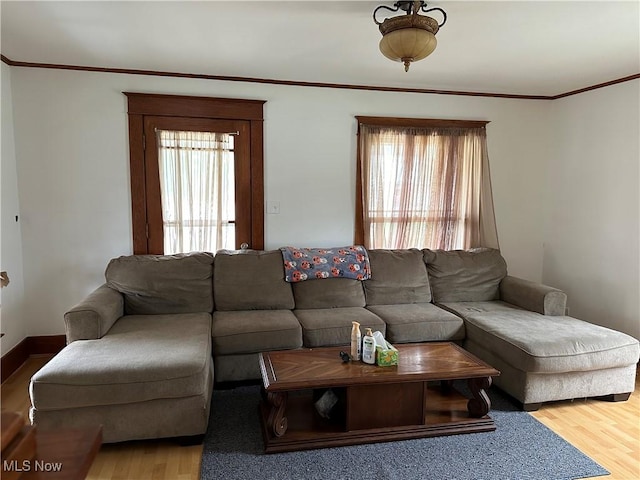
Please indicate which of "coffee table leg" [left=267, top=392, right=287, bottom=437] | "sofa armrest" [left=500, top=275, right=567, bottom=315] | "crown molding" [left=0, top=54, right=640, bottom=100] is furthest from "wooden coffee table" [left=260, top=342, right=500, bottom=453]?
"crown molding" [left=0, top=54, right=640, bottom=100]

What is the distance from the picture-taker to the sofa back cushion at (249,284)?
134 inches

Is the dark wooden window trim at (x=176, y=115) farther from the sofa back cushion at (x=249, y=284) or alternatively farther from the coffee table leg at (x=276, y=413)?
the coffee table leg at (x=276, y=413)

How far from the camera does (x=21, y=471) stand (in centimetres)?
67

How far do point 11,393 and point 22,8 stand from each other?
2418mm

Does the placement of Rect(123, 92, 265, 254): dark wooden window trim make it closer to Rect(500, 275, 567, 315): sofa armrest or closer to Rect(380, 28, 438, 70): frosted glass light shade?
Rect(380, 28, 438, 70): frosted glass light shade

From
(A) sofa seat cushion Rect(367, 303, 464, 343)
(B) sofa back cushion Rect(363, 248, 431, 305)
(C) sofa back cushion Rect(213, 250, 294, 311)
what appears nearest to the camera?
(A) sofa seat cushion Rect(367, 303, 464, 343)

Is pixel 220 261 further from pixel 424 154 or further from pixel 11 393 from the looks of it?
pixel 424 154

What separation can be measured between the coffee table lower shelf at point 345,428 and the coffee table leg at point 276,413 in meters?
0.04

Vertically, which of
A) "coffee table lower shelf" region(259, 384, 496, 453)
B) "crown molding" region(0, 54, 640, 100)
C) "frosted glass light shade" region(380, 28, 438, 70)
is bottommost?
"coffee table lower shelf" region(259, 384, 496, 453)


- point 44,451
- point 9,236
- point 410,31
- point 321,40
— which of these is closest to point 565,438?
point 410,31

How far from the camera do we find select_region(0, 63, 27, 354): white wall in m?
3.21

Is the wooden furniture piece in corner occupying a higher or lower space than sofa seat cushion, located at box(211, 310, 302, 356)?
higher

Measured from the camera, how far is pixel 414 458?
2.30 meters

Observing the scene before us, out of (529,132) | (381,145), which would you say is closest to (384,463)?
(381,145)
